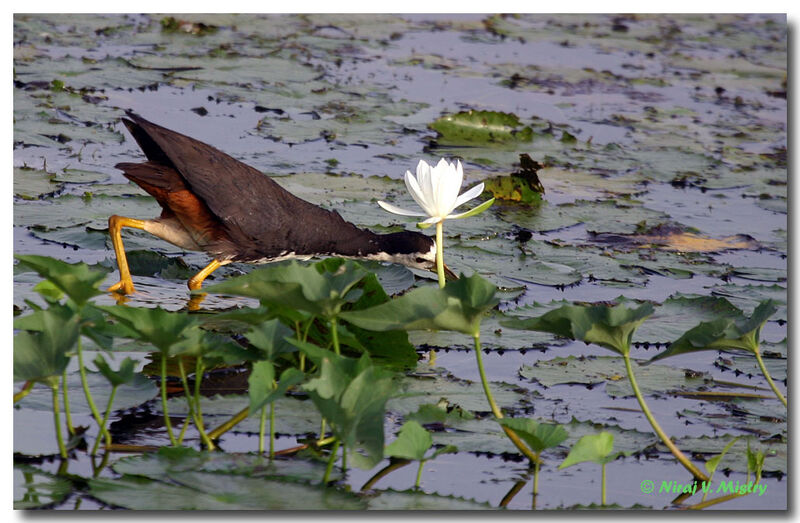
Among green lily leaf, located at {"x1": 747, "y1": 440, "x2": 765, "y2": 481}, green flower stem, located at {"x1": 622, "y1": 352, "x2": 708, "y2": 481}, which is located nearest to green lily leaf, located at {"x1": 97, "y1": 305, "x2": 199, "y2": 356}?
green flower stem, located at {"x1": 622, "y1": 352, "x2": 708, "y2": 481}

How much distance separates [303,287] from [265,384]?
0.90 ft

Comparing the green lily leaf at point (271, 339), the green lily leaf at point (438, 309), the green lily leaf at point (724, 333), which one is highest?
the green lily leaf at point (438, 309)

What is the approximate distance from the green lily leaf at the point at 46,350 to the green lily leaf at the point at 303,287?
392 mm

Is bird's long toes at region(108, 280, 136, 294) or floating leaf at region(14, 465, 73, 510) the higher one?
bird's long toes at region(108, 280, 136, 294)

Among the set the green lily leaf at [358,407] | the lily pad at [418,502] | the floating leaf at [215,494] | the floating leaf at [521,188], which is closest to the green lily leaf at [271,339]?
the green lily leaf at [358,407]

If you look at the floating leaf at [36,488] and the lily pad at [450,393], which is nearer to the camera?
the floating leaf at [36,488]

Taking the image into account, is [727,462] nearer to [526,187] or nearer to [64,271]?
[64,271]

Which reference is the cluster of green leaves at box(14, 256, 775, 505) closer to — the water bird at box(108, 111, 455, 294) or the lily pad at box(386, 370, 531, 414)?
the lily pad at box(386, 370, 531, 414)

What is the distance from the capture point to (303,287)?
2.68 metres

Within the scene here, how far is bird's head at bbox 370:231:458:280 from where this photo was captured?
17.2 feet

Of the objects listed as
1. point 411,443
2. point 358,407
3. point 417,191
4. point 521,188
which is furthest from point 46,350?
point 521,188

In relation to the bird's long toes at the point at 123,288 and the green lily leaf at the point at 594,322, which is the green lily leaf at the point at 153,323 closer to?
the green lily leaf at the point at 594,322

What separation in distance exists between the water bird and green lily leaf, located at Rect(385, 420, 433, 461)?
220 cm

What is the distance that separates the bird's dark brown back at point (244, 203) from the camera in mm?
4711
